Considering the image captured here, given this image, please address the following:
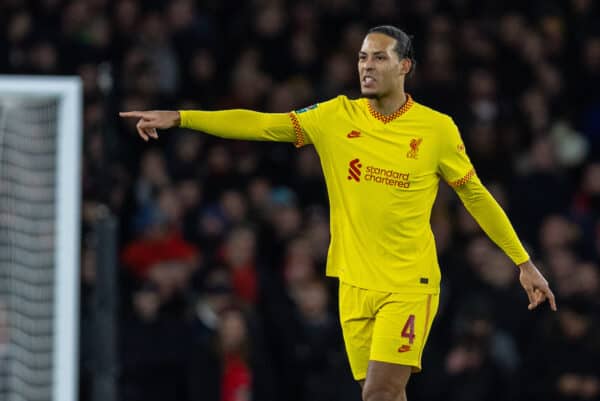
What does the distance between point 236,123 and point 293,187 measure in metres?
6.50

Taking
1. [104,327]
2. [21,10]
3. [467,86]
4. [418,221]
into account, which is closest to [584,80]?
[467,86]

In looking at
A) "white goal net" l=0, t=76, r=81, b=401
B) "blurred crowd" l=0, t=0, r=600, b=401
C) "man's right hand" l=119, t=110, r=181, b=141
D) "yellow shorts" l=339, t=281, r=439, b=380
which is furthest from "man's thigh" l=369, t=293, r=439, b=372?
"blurred crowd" l=0, t=0, r=600, b=401

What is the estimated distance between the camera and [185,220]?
41.9ft

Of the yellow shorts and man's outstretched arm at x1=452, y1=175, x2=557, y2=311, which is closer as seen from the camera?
the yellow shorts

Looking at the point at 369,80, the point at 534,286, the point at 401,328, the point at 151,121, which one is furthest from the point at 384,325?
the point at 151,121

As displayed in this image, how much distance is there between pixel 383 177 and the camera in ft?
24.0

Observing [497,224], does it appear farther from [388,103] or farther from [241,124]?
[241,124]

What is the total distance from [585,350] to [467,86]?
12.8ft

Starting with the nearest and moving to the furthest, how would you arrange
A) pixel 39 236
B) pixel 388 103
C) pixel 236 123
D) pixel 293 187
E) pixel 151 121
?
pixel 151 121 → pixel 236 123 → pixel 388 103 → pixel 39 236 → pixel 293 187

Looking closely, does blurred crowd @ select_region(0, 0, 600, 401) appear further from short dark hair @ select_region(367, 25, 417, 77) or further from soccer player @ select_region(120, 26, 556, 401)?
short dark hair @ select_region(367, 25, 417, 77)

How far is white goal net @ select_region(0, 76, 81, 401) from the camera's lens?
347 inches

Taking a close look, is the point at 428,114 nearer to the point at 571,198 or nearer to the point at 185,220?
the point at 185,220

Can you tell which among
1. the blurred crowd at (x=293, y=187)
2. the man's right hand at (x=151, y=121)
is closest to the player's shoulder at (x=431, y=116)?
the man's right hand at (x=151, y=121)

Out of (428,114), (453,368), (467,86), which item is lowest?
(453,368)
